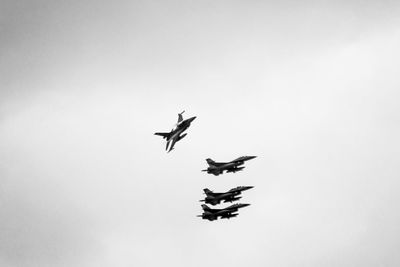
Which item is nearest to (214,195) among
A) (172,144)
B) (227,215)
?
(227,215)

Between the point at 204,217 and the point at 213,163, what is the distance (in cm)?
1410

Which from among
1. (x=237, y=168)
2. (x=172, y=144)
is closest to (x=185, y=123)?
(x=172, y=144)

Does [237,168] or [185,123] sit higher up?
[185,123]

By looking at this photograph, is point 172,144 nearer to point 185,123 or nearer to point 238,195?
point 185,123

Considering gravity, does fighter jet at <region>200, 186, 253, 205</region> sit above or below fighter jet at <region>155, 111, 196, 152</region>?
below

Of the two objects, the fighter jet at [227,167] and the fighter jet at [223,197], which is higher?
the fighter jet at [227,167]

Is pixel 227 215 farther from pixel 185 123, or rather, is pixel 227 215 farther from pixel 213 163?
pixel 185 123

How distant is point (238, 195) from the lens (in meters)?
175

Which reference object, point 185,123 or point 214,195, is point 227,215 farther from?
point 185,123

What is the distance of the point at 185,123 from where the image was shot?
173500mm

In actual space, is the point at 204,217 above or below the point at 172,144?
below

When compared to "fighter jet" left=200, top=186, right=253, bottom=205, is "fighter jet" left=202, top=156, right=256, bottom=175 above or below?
above

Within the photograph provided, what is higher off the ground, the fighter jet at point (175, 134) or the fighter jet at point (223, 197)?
the fighter jet at point (175, 134)

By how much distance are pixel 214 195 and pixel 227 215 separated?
20.0ft
